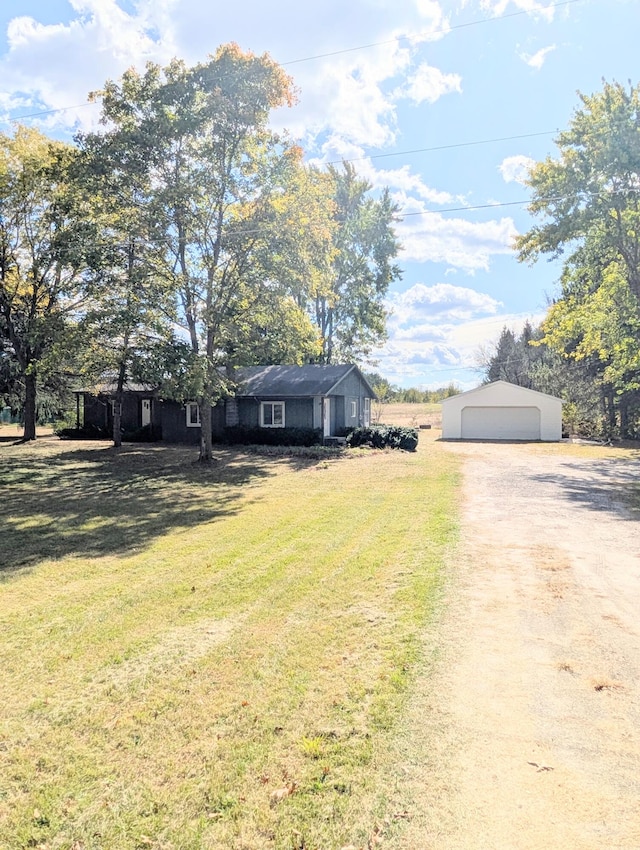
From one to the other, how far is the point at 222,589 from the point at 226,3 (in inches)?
454

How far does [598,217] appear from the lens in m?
16.7

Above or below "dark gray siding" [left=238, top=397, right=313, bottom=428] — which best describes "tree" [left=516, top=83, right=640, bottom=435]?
above

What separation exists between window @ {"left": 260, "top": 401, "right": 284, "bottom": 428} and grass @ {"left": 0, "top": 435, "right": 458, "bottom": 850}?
14537 millimetres

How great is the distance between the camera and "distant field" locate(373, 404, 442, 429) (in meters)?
41.0

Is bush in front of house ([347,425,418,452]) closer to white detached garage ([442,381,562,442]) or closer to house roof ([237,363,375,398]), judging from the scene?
house roof ([237,363,375,398])

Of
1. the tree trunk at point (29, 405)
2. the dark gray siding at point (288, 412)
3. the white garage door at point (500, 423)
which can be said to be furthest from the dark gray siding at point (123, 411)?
the white garage door at point (500, 423)

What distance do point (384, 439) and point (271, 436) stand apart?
485cm

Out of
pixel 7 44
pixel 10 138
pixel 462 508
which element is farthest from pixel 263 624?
pixel 10 138

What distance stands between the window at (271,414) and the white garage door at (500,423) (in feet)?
38.3

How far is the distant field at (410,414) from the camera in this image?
41.0 metres

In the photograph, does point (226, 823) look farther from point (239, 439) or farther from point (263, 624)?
point (239, 439)

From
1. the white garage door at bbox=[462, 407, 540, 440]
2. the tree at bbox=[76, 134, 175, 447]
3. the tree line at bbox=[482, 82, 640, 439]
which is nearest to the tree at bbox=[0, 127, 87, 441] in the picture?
the tree at bbox=[76, 134, 175, 447]

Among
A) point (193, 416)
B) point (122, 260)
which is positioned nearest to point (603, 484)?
point (122, 260)

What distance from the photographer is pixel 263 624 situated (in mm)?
4484
